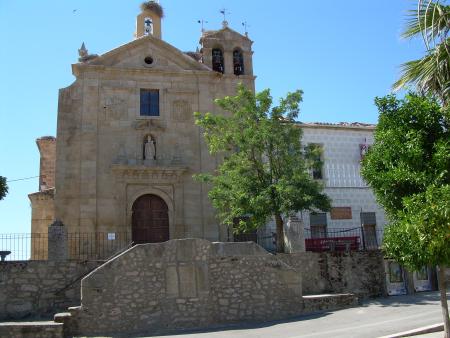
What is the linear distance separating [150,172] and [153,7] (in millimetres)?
9142

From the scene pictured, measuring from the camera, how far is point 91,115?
2234 centimetres

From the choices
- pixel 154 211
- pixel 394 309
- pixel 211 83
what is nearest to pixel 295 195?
pixel 394 309

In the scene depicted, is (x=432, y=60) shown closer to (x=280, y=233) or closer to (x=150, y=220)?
(x=280, y=233)

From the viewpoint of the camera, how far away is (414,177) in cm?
921

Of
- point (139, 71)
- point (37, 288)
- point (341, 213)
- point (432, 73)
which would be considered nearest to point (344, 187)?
point (341, 213)

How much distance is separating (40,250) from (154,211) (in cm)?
494

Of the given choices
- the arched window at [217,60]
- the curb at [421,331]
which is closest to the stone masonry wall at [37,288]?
the curb at [421,331]

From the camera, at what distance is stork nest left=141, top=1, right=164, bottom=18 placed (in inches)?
1003

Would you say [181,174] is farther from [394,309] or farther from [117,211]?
[394,309]

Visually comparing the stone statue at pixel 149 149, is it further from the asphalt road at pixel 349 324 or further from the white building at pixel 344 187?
the asphalt road at pixel 349 324

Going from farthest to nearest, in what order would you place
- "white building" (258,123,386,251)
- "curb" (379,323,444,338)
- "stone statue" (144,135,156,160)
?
"white building" (258,123,386,251)
"stone statue" (144,135,156,160)
"curb" (379,323,444,338)

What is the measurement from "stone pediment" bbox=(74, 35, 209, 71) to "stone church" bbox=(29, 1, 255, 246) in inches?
1.8

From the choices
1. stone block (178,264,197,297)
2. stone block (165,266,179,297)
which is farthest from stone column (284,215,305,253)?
stone block (165,266,179,297)

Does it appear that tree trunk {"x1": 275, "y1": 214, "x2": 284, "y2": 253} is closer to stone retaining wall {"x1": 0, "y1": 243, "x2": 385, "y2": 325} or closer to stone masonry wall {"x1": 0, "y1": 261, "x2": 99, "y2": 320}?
stone retaining wall {"x1": 0, "y1": 243, "x2": 385, "y2": 325}
